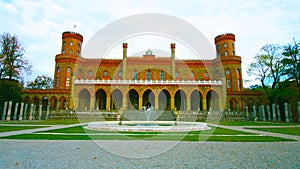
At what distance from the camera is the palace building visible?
1286 inches

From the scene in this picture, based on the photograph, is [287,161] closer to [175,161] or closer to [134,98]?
[175,161]

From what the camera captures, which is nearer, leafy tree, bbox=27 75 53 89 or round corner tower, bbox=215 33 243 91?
round corner tower, bbox=215 33 243 91

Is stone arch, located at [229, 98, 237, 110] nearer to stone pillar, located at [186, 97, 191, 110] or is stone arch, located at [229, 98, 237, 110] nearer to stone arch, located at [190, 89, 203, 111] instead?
stone arch, located at [190, 89, 203, 111]

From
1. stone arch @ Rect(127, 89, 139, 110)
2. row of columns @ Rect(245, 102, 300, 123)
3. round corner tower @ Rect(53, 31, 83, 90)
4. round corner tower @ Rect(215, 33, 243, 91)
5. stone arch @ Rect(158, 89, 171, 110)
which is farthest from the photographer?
round corner tower @ Rect(215, 33, 243, 91)

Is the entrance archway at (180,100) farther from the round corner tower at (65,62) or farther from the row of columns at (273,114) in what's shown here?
the round corner tower at (65,62)

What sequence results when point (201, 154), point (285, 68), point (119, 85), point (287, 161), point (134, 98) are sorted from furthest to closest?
point (134, 98) < point (119, 85) < point (285, 68) < point (201, 154) < point (287, 161)

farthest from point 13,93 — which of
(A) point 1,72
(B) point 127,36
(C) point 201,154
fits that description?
(C) point 201,154

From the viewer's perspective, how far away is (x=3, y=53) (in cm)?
2861

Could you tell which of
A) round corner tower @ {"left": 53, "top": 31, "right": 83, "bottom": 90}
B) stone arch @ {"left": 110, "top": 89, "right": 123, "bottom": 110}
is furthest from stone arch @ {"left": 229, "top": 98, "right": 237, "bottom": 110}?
round corner tower @ {"left": 53, "top": 31, "right": 83, "bottom": 90}

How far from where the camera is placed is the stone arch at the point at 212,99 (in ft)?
111

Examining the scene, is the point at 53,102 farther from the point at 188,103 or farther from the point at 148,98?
the point at 188,103

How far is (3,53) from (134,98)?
2088 cm

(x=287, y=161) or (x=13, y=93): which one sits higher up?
(x=13, y=93)

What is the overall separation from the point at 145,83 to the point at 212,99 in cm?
1227
